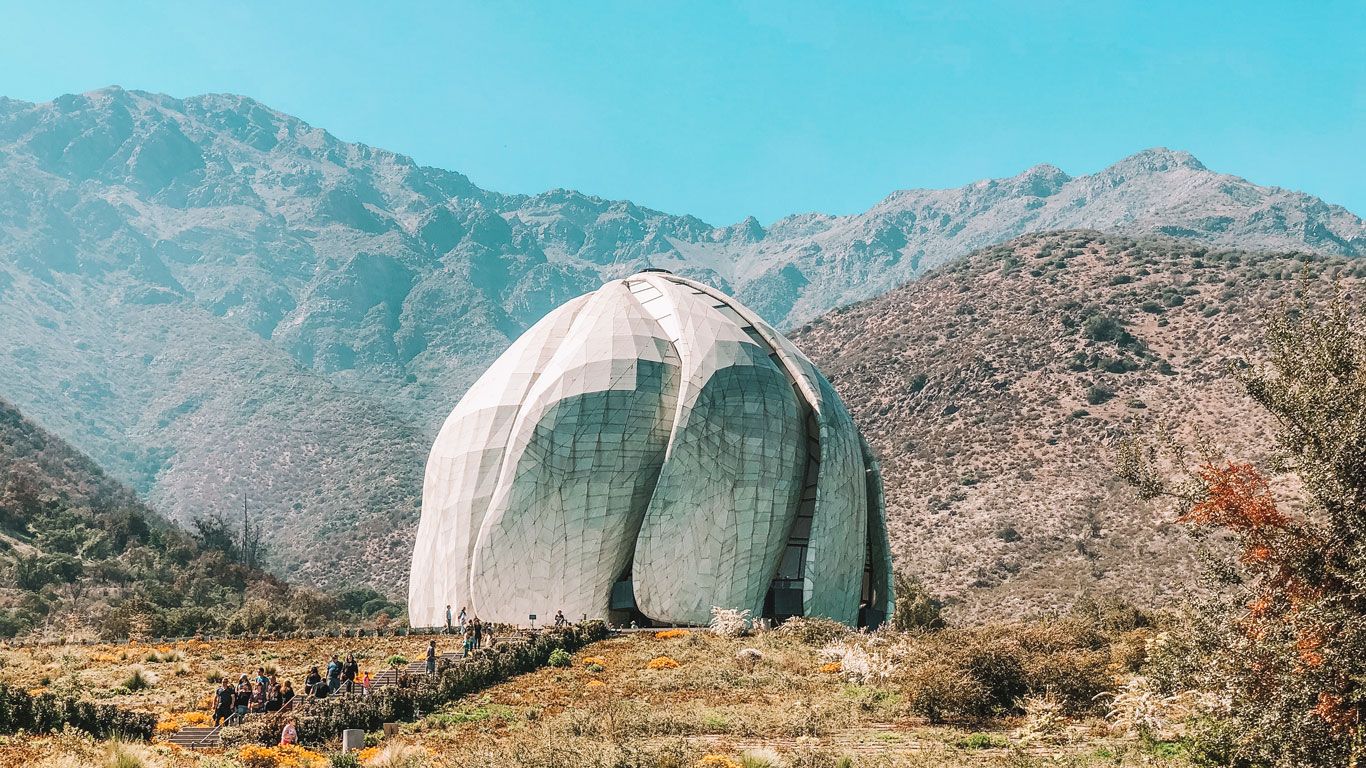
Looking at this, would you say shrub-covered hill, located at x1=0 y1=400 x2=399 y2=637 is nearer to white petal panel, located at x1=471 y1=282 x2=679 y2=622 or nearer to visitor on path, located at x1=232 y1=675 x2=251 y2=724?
white petal panel, located at x1=471 y1=282 x2=679 y2=622

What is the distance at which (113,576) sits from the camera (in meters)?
54.9

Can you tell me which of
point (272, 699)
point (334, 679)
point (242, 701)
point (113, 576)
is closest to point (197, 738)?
point (242, 701)

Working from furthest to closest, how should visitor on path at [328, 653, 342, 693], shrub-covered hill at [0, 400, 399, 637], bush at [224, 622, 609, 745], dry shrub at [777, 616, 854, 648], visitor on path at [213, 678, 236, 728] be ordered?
shrub-covered hill at [0, 400, 399, 637]
dry shrub at [777, 616, 854, 648]
visitor on path at [328, 653, 342, 693]
visitor on path at [213, 678, 236, 728]
bush at [224, 622, 609, 745]

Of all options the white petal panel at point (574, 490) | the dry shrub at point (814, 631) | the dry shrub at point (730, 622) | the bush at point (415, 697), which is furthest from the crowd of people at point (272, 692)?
the dry shrub at point (814, 631)

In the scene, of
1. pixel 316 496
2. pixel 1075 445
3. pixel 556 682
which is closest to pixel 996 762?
pixel 556 682

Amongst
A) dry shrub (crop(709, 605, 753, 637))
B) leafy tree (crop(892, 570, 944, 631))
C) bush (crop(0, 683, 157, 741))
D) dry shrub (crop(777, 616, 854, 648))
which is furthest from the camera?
leafy tree (crop(892, 570, 944, 631))

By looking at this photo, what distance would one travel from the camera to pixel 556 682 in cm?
2222

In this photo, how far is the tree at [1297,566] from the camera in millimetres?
10500

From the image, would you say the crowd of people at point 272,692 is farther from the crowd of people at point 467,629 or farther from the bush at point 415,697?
the crowd of people at point 467,629

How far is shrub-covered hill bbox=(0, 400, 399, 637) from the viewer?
3972 centimetres

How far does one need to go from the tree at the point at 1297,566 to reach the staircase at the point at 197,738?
13.8m

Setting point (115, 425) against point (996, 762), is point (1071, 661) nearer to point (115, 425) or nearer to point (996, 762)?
point (996, 762)

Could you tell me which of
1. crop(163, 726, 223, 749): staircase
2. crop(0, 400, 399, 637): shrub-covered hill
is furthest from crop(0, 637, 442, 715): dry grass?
crop(0, 400, 399, 637): shrub-covered hill

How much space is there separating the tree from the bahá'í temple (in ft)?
57.7
